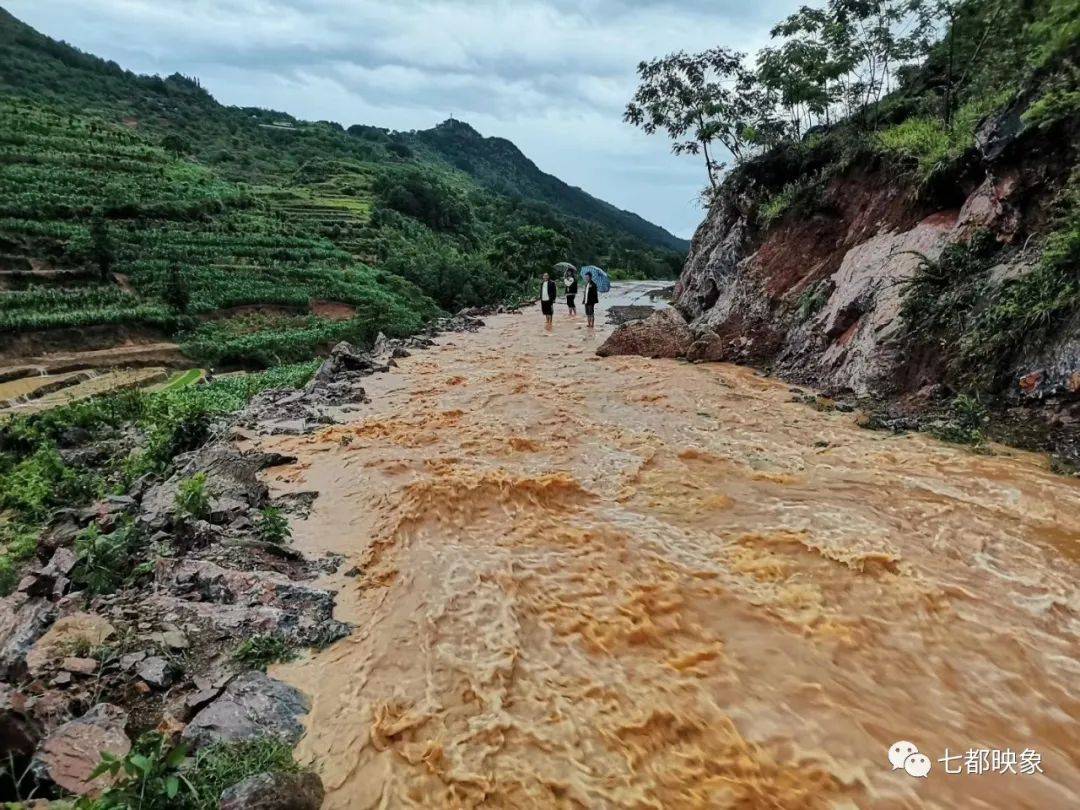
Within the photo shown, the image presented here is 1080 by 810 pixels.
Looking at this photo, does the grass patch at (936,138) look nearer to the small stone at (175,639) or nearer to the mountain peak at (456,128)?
the small stone at (175,639)

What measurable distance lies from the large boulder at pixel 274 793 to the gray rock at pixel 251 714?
0.51m

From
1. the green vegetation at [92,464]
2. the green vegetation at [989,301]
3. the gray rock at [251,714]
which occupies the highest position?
the green vegetation at [989,301]

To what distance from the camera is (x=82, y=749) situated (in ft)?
10.9

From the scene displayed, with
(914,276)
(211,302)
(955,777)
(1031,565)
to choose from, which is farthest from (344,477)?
(211,302)

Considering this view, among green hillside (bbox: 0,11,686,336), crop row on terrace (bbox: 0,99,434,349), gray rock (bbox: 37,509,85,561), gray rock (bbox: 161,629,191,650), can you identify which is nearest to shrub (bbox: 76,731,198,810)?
gray rock (bbox: 161,629,191,650)

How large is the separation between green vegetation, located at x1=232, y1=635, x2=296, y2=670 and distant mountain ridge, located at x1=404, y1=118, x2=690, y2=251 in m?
122

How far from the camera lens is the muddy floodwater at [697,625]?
3498 mm

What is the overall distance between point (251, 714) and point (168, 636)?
4.06 ft

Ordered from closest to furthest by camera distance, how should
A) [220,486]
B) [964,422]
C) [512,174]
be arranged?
[220,486], [964,422], [512,174]

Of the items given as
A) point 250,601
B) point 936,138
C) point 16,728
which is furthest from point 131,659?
point 936,138

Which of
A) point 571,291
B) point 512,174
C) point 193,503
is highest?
point 512,174

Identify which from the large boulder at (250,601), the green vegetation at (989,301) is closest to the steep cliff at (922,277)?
the green vegetation at (989,301)

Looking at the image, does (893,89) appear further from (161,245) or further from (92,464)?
(161,245)

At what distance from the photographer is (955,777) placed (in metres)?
3.38
